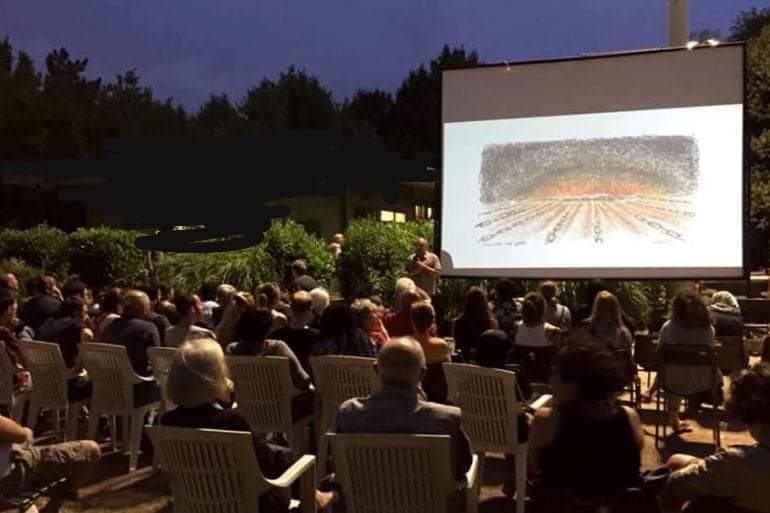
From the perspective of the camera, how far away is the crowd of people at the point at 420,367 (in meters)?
2.85

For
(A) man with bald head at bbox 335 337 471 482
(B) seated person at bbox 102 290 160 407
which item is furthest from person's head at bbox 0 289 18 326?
(A) man with bald head at bbox 335 337 471 482

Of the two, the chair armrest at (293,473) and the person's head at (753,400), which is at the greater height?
the person's head at (753,400)

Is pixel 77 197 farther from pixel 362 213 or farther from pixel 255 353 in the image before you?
pixel 255 353

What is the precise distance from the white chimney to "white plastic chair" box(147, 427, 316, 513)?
951 centimetres

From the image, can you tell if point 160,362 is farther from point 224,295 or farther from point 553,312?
point 553,312

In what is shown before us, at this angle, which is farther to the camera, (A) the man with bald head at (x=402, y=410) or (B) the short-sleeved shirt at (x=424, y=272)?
(B) the short-sleeved shirt at (x=424, y=272)

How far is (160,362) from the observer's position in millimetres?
5398

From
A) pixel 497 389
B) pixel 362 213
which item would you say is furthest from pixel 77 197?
pixel 497 389

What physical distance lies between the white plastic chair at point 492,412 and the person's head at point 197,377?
177 centimetres

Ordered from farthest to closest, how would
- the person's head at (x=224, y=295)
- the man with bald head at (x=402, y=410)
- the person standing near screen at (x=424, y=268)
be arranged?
1. the person standing near screen at (x=424, y=268)
2. the person's head at (x=224, y=295)
3. the man with bald head at (x=402, y=410)

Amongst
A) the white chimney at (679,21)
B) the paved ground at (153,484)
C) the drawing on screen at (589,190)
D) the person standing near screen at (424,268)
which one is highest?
the white chimney at (679,21)

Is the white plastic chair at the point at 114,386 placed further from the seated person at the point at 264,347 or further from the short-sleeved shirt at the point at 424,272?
the short-sleeved shirt at the point at 424,272

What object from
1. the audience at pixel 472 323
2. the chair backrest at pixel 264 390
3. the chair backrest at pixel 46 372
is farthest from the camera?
the audience at pixel 472 323

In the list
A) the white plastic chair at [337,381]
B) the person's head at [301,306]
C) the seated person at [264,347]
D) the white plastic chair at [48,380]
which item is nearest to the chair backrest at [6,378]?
the white plastic chair at [48,380]
